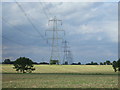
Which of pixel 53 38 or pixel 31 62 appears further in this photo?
pixel 31 62

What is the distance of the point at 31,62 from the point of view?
380 ft

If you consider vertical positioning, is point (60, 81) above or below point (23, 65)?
above

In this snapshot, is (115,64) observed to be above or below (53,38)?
below

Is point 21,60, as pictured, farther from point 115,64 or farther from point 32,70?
point 115,64

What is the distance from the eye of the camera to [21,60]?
115812 millimetres

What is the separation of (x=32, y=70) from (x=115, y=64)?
36.1 m

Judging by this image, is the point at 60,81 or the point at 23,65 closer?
the point at 60,81

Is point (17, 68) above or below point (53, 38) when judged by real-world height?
below

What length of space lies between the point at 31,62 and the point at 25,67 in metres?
3.38

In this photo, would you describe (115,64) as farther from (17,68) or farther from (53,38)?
(53,38)

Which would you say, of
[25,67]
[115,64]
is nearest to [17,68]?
[25,67]

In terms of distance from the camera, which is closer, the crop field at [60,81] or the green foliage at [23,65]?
the crop field at [60,81]

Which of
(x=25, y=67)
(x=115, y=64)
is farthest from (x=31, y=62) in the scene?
(x=115, y=64)

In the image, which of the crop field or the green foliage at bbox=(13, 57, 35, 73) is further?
the green foliage at bbox=(13, 57, 35, 73)
